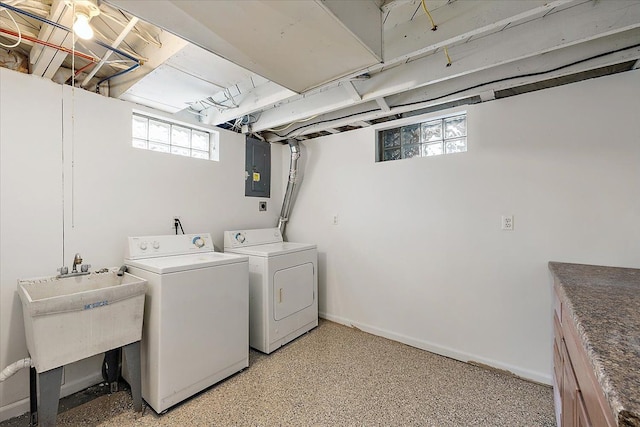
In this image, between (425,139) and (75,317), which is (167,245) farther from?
(425,139)

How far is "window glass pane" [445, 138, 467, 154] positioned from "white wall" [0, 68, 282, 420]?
2.37 metres

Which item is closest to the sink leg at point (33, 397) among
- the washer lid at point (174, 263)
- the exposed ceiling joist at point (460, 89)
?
the washer lid at point (174, 263)

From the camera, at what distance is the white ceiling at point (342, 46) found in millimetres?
1169

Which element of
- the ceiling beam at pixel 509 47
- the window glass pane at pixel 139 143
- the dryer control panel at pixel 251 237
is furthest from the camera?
the dryer control panel at pixel 251 237

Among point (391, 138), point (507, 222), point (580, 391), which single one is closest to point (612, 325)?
point (580, 391)

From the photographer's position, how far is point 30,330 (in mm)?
1453

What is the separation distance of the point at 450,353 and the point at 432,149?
5.94ft

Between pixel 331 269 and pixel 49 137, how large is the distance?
8.51ft

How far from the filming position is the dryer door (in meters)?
2.51

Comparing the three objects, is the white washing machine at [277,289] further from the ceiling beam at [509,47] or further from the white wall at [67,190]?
the ceiling beam at [509,47]

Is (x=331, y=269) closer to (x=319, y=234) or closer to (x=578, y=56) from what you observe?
(x=319, y=234)

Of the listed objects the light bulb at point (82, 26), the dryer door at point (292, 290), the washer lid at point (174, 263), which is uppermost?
the light bulb at point (82, 26)

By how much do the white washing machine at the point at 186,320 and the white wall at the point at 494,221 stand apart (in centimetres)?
130

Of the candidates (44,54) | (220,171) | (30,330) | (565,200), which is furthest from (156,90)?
(565,200)
